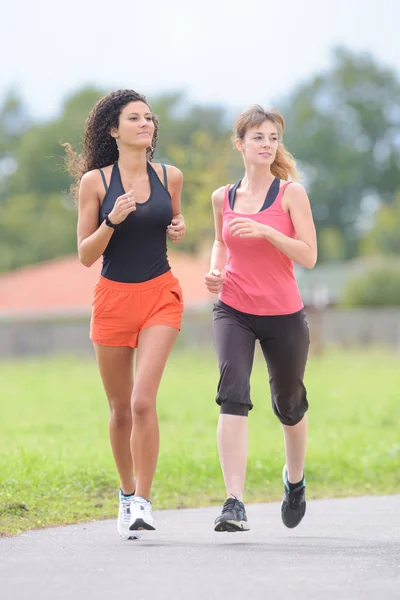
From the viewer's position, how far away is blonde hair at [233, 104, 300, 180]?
7.17 metres

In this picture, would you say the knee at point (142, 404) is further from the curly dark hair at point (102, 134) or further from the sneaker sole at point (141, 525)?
the curly dark hair at point (102, 134)

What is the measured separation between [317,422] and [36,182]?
69.5 m

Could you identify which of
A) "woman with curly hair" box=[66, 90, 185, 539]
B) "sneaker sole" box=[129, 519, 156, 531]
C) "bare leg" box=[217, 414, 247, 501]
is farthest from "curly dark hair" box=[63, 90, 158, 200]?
"sneaker sole" box=[129, 519, 156, 531]

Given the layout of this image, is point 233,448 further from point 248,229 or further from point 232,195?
point 232,195

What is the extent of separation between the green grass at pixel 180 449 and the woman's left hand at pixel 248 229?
6.75 feet

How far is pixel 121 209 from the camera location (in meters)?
6.73

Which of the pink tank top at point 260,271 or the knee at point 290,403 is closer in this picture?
the pink tank top at point 260,271

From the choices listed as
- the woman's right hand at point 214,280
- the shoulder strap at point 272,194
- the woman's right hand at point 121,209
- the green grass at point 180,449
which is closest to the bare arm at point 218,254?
the woman's right hand at point 214,280

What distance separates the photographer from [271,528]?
24.8ft

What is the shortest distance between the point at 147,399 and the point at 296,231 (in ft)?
3.86

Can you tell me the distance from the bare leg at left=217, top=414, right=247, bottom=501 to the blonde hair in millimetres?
1409

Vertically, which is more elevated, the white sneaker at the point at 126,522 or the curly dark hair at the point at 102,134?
the curly dark hair at the point at 102,134

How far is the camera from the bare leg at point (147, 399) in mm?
6863

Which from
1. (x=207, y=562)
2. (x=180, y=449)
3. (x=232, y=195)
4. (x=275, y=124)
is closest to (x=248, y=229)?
(x=232, y=195)
